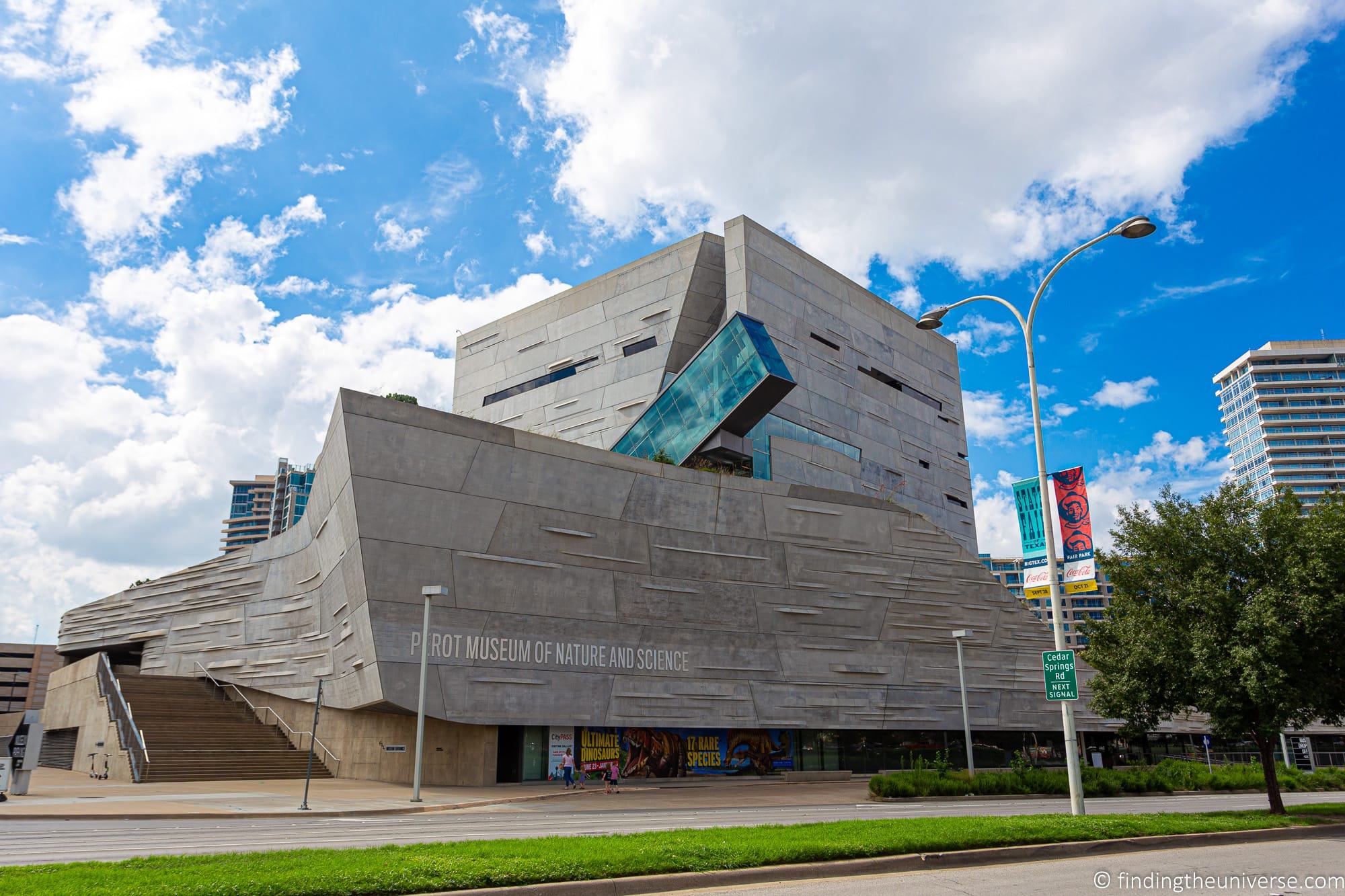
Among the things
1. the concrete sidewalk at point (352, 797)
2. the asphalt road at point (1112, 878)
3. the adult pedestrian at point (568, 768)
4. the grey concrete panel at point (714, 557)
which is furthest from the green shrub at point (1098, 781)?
the asphalt road at point (1112, 878)

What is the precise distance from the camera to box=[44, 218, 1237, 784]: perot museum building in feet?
99.7

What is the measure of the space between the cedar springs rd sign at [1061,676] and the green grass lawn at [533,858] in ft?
7.06

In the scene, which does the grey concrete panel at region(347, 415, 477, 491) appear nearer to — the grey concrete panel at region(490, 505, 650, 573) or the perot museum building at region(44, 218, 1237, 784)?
the perot museum building at region(44, 218, 1237, 784)

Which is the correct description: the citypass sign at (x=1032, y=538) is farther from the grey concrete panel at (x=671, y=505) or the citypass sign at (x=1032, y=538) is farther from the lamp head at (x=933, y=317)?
the grey concrete panel at (x=671, y=505)

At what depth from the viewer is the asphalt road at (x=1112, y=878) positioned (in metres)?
10.2

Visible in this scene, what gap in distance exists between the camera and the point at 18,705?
4830 inches

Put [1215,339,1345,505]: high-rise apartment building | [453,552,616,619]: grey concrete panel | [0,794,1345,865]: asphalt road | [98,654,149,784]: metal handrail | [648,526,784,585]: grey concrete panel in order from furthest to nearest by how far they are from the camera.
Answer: [1215,339,1345,505]: high-rise apartment building < [648,526,784,585]: grey concrete panel < [453,552,616,619]: grey concrete panel < [98,654,149,784]: metal handrail < [0,794,1345,865]: asphalt road

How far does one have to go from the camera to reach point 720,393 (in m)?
40.7

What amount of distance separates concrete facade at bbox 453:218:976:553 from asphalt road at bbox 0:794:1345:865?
22.5 m

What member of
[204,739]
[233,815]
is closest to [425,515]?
[233,815]

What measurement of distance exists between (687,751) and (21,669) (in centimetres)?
13032

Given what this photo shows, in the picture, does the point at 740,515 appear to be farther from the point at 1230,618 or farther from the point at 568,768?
the point at 1230,618

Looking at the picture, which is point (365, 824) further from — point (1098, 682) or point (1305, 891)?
point (1098, 682)

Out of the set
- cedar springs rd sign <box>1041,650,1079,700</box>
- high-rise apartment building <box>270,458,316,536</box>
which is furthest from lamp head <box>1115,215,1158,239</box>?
high-rise apartment building <box>270,458,316,536</box>
